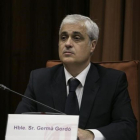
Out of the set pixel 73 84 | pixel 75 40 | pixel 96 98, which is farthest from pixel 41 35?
pixel 96 98

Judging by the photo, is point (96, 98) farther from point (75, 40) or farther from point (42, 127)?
point (42, 127)

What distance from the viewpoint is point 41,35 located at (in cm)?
299

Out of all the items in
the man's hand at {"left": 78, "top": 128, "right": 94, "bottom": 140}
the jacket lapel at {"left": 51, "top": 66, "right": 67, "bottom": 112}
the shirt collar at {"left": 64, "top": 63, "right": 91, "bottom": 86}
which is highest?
the shirt collar at {"left": 64, "top": 63, "right": 91, "bottom": 86}

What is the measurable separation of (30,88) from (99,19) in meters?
1.17

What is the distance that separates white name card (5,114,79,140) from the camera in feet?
4.37

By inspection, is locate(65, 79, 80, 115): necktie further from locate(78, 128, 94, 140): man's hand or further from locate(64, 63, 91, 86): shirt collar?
locate(78, 128, 94, 140): man's hand

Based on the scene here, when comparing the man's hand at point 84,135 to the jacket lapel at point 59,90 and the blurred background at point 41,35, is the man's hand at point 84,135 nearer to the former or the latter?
the jacket lapel at point 59,90

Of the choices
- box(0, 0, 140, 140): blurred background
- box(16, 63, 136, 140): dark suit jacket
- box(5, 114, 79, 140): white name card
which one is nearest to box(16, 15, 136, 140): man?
box(16, 63, 136, 140): dark suit jacket

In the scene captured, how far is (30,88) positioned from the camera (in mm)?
2082

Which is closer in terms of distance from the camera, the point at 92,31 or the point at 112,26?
the point at 92,31

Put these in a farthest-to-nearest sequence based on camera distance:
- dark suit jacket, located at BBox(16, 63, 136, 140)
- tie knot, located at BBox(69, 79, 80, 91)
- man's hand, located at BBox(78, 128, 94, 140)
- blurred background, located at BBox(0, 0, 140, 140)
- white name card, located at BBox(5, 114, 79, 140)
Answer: blurred background, located at BBox(0, 0, 140, 140), tie knot, located at BBox(69, 79, 80, 91), dark suit jacket, located at BBox(16, 63, 136, 140), man's hand, located at BBox(78, 128, 94, 140), white name card, located at BBox(5, 114, 79, 140)

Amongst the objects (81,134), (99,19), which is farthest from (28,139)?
(99,19)

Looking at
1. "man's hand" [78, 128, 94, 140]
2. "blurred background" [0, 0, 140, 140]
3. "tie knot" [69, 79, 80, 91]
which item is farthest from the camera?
"blurred background" [0, 0, 140, 140]

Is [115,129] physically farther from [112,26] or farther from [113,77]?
[112,26]
